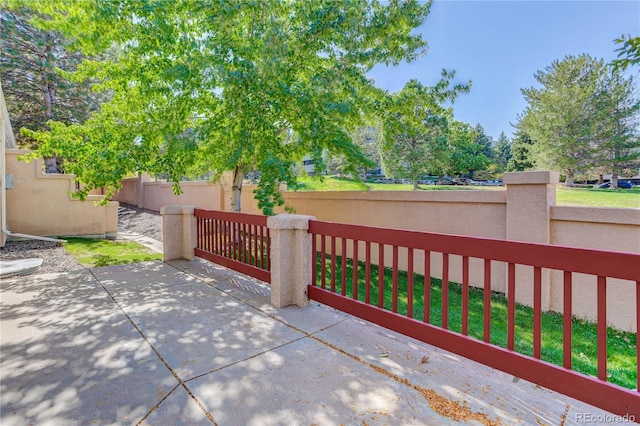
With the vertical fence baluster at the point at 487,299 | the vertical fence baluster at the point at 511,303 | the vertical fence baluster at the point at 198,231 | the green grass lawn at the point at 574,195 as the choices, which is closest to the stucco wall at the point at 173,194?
the green grass lawn at the point at 574,195

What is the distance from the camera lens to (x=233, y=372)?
239 centimetres

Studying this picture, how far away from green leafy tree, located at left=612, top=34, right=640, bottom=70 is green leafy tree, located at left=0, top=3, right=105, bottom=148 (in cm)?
1669

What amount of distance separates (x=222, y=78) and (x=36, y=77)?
14855 millimetres

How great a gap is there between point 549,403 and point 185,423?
2265 millimetres

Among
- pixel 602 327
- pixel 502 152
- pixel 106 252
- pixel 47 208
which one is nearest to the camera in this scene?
pixel 602 327

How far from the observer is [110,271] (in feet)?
17.5

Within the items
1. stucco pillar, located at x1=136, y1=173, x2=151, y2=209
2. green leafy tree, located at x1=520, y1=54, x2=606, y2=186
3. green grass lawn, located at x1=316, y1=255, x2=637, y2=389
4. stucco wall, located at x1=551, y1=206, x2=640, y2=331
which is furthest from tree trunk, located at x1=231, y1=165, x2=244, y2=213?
green leafy tree, located at x1=520, y1=54, x2=606, y2=186

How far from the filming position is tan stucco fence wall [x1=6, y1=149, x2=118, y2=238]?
328 inches

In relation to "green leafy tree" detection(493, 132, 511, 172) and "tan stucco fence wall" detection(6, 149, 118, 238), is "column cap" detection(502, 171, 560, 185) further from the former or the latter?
"green leafy tree" detection(493, 132, 511, 172)

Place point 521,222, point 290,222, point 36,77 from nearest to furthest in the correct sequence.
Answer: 1. point 290,222
2. point 521,222
3. point 36,77

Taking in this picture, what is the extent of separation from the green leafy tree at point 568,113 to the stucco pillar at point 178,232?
948 inches

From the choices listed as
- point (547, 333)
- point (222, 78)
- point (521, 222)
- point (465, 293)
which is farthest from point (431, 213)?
point (222, 78)

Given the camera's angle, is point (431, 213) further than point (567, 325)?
Yes

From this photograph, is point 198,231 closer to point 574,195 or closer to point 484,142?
point 574,195
